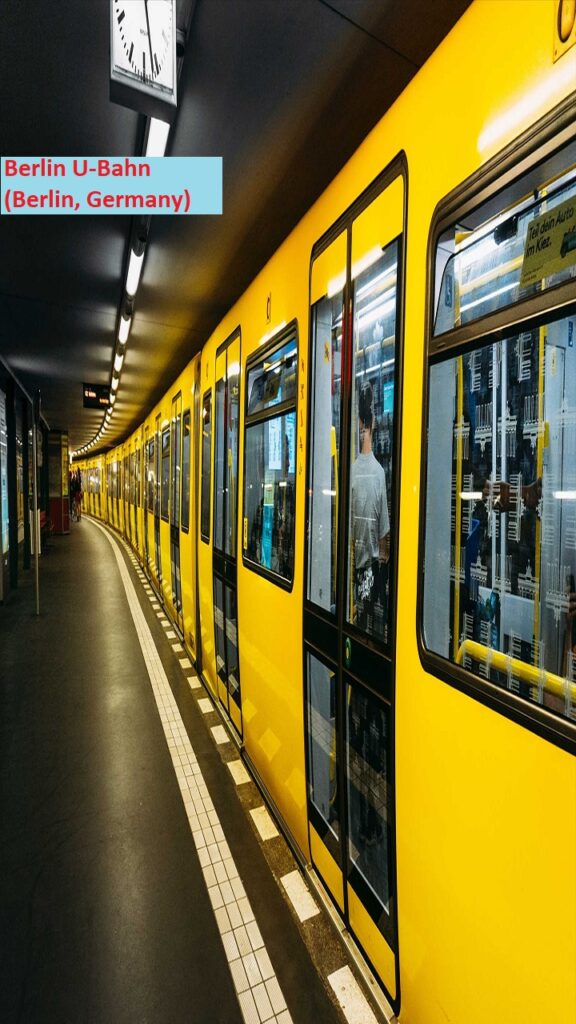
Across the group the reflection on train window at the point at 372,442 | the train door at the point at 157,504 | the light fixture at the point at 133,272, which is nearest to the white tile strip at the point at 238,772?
the reflection on train window at the point at 372,442

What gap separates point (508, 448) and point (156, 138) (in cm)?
205

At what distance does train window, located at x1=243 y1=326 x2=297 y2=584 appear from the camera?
2.36 metres

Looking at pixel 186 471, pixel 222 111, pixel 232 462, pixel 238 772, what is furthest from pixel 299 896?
pixel 186 471

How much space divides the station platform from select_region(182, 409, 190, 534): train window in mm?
1871

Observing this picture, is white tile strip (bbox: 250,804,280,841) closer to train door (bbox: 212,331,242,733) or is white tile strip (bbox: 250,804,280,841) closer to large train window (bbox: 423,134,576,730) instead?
train door (bbox: 212,331,242,733)

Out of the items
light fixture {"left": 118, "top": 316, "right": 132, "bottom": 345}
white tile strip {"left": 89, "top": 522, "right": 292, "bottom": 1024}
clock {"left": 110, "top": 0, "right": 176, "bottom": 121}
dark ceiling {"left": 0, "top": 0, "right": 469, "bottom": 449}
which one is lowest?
white tile strip {"left": 89, "top": 522, "right": 292, "bottom": 1024}

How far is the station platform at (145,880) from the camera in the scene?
1.63 metres

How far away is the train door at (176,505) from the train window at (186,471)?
0.79 ft

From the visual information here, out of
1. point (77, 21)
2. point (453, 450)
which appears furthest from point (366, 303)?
point (77, 21)

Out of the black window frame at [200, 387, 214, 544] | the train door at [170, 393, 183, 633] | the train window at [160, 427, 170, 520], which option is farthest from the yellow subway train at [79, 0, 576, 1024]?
the train window at [160, 427, 170, 520]

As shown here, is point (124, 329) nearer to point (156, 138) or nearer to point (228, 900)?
point (156, 138)

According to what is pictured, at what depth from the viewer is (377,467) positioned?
1633 mm

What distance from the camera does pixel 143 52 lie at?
4.31ft

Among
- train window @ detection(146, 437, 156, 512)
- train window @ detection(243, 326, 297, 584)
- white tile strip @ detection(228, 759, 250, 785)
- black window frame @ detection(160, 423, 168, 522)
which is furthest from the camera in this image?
train window @ detection(146, 437, 156, 512)
